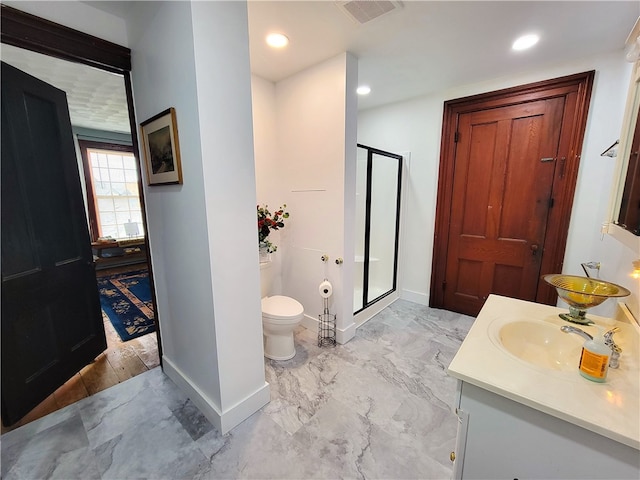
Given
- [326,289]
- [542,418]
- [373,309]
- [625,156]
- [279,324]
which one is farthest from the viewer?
[373,309]

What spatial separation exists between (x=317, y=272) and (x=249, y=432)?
1346 millimetres

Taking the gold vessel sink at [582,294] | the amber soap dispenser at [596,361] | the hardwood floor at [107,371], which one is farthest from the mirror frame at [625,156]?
the hardwood floor at [107,371]

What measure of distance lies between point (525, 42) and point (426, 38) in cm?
74

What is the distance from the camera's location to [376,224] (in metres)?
3.15

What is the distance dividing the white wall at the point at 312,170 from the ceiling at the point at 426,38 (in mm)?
171

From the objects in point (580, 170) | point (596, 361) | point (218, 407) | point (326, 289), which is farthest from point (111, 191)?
point (580, 170)

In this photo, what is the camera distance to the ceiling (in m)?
1.57

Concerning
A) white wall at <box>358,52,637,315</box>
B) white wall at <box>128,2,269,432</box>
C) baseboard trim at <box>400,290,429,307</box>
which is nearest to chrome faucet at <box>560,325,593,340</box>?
white wall at <box>358,52,637,315</box>

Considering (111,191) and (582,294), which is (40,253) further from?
(111,191)

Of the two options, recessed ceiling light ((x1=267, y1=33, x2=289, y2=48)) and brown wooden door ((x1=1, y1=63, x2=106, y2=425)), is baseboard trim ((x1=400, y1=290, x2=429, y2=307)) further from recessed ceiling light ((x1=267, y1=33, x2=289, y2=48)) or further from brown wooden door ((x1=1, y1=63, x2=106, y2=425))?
brown wooden door ((x1=1, y1=63, x2=106, y2=425))

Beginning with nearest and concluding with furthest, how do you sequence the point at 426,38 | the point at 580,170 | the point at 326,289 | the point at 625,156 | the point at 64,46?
1. the point at 625,156
2. the point at 64,46
3. the point at 426,38
4. the point at 580,170
5. the point at 326,289

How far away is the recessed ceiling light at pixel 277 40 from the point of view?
182 centimetres

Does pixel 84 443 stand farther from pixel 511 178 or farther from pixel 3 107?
pixel 511 178

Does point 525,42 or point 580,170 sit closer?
point 525,42
